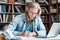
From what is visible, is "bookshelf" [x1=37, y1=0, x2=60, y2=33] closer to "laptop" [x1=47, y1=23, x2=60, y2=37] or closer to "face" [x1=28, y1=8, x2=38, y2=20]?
"face" [x1=28, y1=8, x2=38, y2=20]

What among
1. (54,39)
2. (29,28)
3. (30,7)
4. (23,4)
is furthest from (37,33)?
(23,4)

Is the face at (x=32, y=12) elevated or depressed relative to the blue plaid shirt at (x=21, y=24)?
elevated

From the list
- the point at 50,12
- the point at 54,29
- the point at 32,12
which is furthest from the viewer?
the point at 50,12

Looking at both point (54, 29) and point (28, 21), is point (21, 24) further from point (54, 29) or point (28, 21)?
point (54, 29)

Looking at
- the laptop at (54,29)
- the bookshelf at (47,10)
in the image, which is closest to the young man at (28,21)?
the laptop at (54,29)

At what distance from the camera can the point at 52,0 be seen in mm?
4934

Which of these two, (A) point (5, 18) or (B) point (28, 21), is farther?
(A) point (5, 18)

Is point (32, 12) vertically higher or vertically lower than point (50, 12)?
higher

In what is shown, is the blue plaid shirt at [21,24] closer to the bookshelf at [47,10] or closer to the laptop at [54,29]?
the laptop at [54,29]

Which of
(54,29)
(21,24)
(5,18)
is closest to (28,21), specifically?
(21,24)

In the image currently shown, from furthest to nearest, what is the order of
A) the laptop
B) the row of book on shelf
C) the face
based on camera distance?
the row of book on shelf → the face → the laptop

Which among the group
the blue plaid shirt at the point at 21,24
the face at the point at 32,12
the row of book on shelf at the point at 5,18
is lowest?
the row of book on shelf at the point at 5,18

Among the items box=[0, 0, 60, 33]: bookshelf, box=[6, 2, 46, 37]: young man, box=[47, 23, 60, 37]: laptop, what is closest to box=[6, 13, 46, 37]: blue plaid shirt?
box=[6, 2, 46, 37]: young man

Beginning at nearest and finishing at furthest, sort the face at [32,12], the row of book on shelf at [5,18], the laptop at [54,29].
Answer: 1. the laptop at [54,29]
2. the face at [32,12]
3. the row of book on shelf at [5,18]
